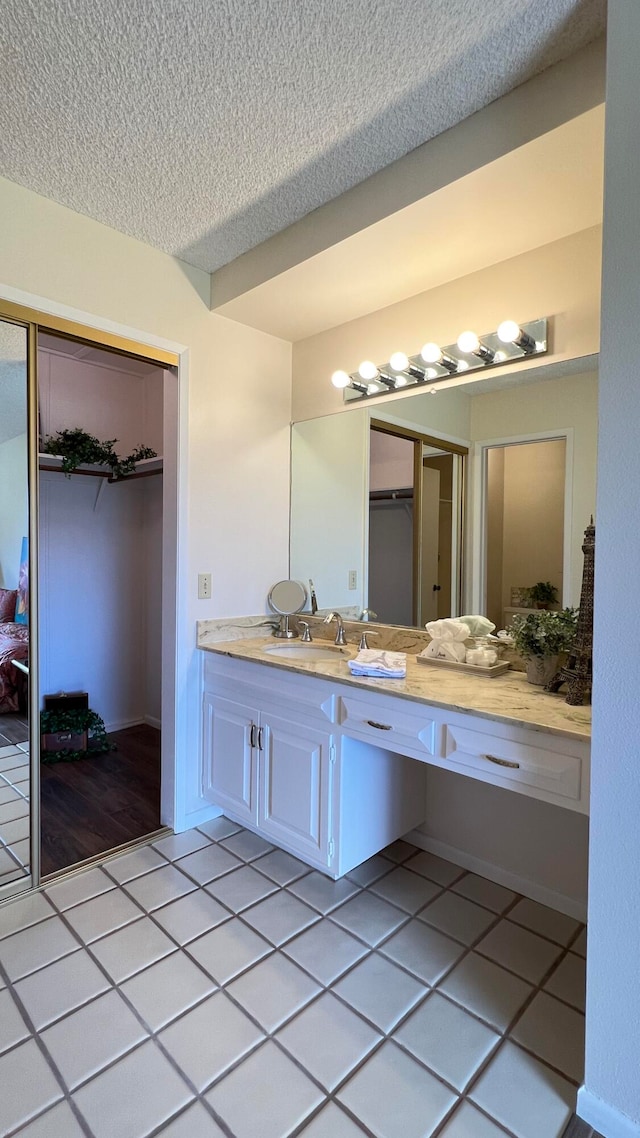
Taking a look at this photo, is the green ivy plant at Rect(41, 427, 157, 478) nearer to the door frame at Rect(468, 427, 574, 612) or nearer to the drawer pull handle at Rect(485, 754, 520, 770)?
the door frame at Rect(468, 427, 574, 612)

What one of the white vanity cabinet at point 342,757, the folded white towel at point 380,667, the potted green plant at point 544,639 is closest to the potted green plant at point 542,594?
the potted green plant at point 544,639

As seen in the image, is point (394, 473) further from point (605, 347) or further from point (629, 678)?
point (629, 678)

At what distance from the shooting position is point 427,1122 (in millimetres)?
1265

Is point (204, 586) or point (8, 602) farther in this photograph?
point (204, 586)

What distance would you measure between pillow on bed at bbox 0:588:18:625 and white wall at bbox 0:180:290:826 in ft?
2.17

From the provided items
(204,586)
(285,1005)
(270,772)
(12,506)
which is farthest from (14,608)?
(285,1005)

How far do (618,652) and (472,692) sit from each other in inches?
24.9

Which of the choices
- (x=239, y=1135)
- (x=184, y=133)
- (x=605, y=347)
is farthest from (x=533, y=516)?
(x=239, y=1135)

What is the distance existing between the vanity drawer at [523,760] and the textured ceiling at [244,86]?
1763 mm

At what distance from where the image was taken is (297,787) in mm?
2148

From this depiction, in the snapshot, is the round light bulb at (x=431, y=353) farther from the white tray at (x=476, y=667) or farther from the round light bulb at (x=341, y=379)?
the white tray at (x=476, y=667)

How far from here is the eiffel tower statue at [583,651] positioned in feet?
5.38

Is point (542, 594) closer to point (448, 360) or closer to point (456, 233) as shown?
point (448, 360)

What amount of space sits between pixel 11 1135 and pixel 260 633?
189 cm
